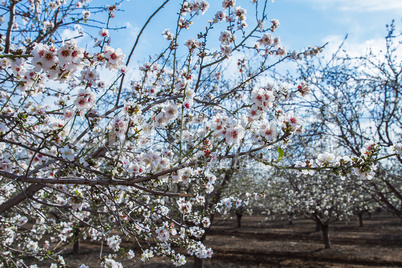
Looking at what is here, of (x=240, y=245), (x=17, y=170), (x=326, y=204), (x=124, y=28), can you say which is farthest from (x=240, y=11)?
(x=326, y=204)

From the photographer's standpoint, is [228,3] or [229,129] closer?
[229,129]

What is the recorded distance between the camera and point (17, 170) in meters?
3.32

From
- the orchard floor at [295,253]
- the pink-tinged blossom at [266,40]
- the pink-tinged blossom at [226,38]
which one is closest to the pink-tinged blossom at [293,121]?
the pink-tinged blossom at [226,38]

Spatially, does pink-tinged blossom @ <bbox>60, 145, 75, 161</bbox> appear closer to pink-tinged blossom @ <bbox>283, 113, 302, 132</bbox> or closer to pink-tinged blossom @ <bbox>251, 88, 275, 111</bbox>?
pink-tinged blossom @ <bbox>251, 88, 275, 111</bbox>

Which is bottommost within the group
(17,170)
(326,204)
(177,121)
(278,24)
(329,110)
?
(326,204)

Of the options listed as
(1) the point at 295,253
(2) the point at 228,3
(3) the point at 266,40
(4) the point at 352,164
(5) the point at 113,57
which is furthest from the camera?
(1) the point at 295,253

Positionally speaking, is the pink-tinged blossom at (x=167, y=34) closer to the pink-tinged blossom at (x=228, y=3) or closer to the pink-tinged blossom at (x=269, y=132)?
the pink-tinged blossom at (x=228, y=3)

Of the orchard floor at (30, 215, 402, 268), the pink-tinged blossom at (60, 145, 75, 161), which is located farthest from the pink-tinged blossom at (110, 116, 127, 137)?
the orchard floor at (30, 215, 402, 268)

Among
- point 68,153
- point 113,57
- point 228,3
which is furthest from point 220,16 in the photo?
point 68,153

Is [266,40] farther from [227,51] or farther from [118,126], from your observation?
[118,126]

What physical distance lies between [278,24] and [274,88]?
6.12ft

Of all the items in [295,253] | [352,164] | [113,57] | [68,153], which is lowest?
[295,253]

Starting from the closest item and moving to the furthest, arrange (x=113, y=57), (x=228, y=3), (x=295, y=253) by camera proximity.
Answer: (x=113, y=57)
(x=228, y=3)
(x=295, y=253)

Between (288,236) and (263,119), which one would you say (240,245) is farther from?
(263,119)
